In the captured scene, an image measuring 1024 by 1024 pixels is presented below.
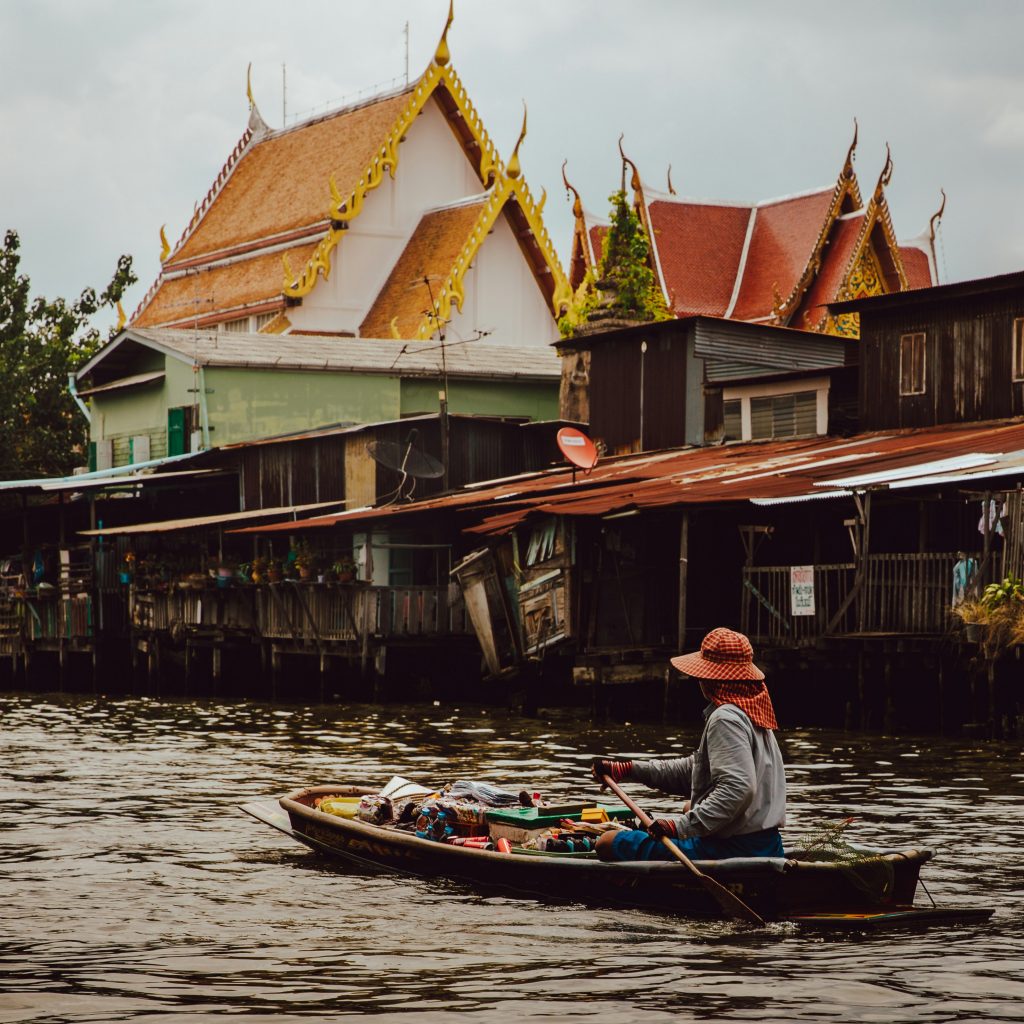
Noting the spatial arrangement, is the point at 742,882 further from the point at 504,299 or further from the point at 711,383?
the point at 504,299

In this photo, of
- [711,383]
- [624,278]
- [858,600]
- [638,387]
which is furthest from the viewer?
[624,278]

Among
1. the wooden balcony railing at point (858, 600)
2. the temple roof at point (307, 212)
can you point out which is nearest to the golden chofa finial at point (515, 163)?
the temple roof at point (307, 212)

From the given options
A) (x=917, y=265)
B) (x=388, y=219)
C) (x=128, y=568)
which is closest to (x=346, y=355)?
(x=128, y=568)

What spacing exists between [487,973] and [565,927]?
1373mm

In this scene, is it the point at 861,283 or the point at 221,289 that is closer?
the point at 861,283

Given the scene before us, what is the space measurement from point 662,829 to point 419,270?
45.9m

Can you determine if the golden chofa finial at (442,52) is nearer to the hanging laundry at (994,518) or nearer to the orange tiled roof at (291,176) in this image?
the orange tiled roof at (291,176)

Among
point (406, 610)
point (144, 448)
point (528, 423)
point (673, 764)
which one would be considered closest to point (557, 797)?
point (673, 764)

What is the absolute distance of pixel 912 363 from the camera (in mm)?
32344

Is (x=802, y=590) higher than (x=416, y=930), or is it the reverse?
(x=802, y=590)

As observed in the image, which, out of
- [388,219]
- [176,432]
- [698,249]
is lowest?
[176,432]

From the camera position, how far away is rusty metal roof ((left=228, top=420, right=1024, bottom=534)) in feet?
81.4

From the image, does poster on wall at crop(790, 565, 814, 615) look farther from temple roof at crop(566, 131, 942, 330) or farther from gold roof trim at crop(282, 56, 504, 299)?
gold roof trim at crop(282, 56, 504, 299)

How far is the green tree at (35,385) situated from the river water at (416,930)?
38309 mm
